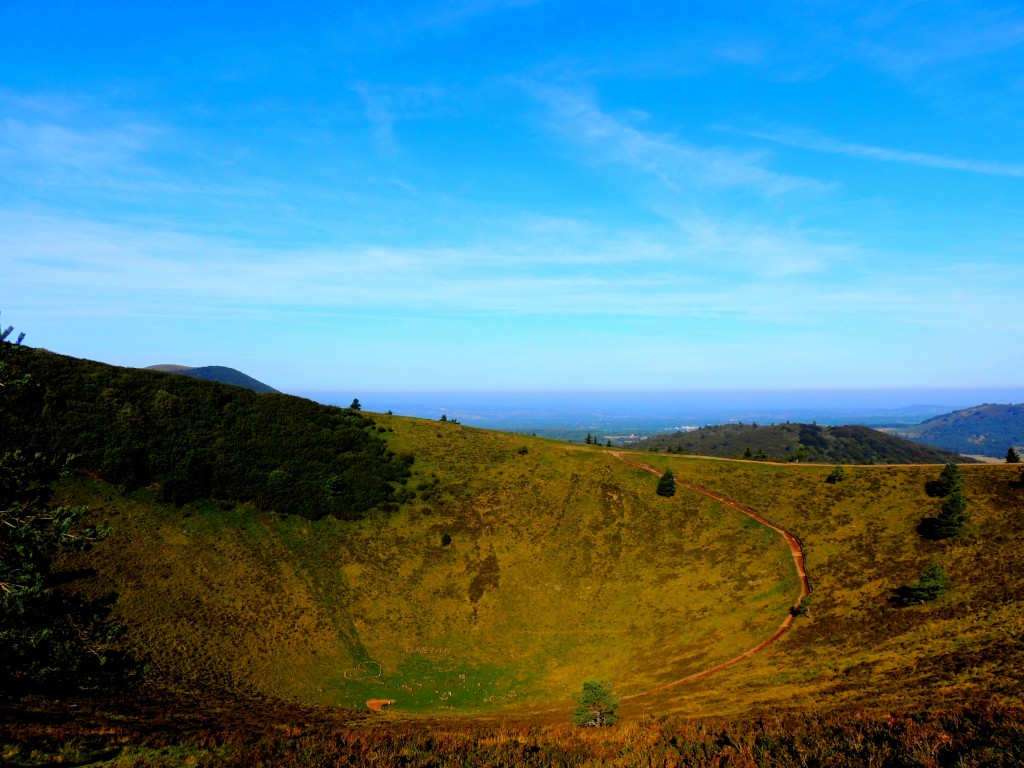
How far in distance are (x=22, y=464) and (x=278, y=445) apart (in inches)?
2069

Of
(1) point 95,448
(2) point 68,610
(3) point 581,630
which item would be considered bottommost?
(3) point 581,630

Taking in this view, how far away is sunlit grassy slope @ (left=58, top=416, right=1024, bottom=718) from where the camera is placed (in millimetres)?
34750

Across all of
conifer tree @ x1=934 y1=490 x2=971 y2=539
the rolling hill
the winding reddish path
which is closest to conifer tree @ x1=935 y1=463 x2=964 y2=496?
the rolling hill

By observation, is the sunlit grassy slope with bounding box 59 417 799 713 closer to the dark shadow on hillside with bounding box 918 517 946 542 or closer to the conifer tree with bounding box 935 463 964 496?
the dark shadow on hillside with bounding box 918 517 946 542

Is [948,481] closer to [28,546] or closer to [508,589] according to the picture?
[508,589]

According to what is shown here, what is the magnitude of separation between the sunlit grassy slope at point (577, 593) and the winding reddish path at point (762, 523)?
0.91 meters

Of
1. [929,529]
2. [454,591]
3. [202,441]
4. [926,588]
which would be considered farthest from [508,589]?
[929,529]

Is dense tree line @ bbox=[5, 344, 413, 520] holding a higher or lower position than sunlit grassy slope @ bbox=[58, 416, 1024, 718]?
higher

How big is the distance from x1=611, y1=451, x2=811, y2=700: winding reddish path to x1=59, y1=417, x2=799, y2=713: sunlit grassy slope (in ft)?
3.56

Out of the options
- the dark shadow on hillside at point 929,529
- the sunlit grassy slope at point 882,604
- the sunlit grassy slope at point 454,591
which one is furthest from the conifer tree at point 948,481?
the sunlit grassy slope at point 454,591

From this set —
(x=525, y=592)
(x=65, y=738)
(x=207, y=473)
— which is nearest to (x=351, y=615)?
(x=525, y=592)

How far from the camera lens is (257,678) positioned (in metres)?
37.5

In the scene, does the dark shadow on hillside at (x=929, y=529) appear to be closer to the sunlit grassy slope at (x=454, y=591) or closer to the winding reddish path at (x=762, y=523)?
the winding reddish path at (x=762, y=523)

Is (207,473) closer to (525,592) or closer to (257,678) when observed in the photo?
(257,678)
